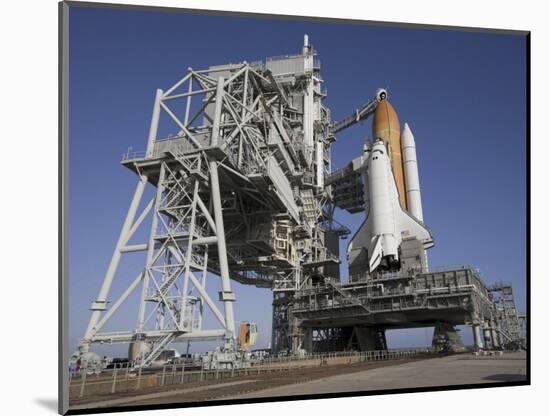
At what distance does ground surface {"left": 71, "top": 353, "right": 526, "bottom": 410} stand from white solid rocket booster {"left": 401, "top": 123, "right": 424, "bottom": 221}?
517 inches

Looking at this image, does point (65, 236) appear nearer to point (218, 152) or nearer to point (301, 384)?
point (301, 384)

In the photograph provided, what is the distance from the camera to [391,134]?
29.7 m

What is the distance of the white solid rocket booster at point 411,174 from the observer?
27.9 m

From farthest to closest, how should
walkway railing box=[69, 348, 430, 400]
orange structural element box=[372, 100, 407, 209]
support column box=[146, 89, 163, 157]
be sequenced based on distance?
orange structural element box=[372, 100, 407, 209] < support column box=[146, 89, 163, 157] < walkway railing box=[69, 348, 430, 400]

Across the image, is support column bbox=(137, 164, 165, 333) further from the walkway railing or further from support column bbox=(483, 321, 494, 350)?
support column bbox=(483, 321, 494, 350)

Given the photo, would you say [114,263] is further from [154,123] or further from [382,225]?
[382,225]

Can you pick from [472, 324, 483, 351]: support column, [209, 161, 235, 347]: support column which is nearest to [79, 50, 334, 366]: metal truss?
[209, 161, 235, 347]: support column

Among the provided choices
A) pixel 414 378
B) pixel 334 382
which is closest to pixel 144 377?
pixel 334 382

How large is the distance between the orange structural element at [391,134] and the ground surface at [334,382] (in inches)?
577

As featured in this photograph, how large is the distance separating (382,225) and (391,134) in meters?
6.41

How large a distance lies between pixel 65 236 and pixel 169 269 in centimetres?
667

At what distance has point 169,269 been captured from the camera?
15.9 metres

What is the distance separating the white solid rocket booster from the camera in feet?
91.5

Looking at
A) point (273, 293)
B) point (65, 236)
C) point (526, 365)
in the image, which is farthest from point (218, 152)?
point (273, 293)
